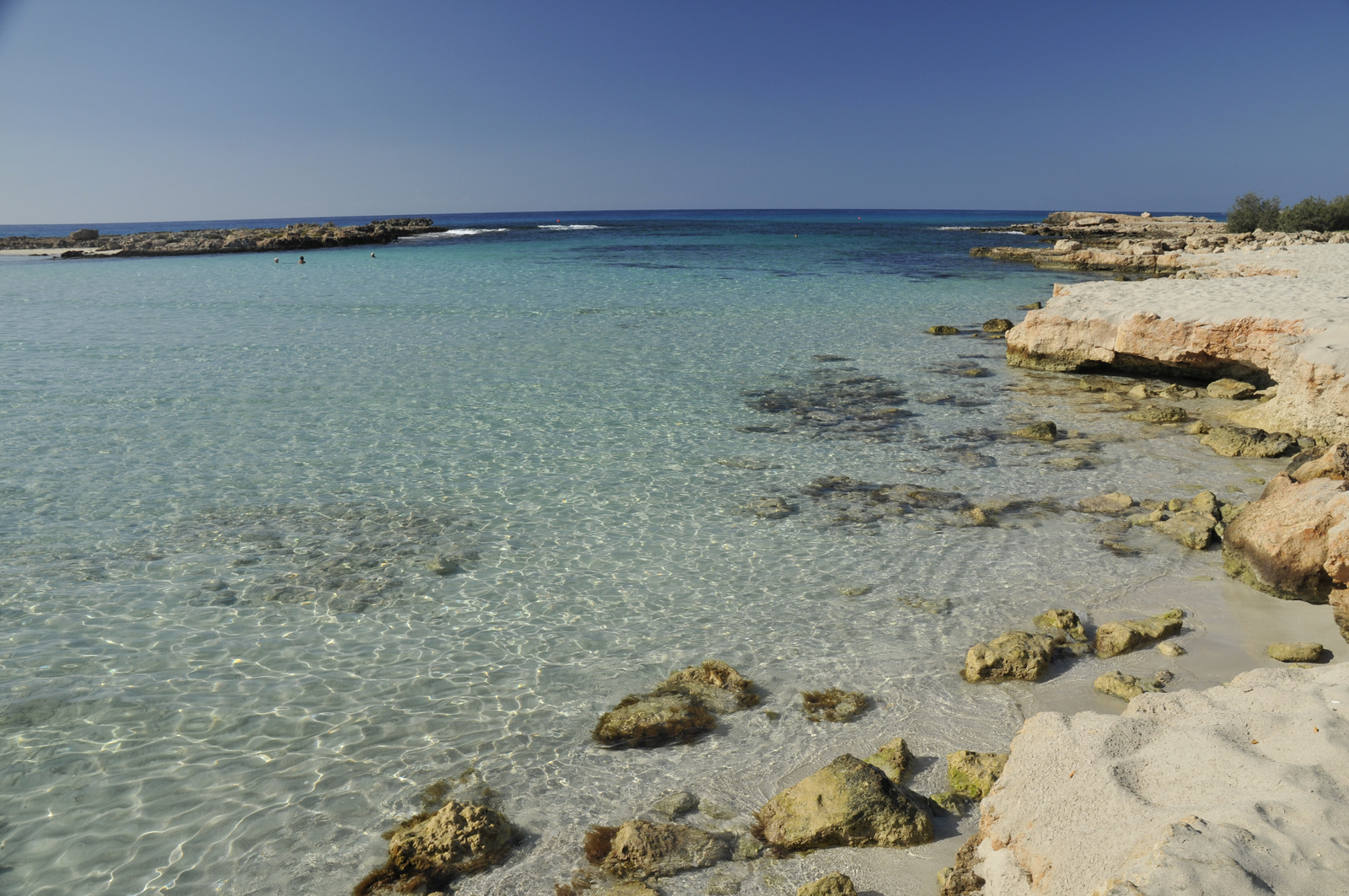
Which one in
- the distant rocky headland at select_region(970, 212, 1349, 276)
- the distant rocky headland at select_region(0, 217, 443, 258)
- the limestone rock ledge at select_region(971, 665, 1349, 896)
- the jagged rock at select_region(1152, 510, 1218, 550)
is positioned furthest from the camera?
the distant rocky headland at select_region(0, 217, 443, 258)

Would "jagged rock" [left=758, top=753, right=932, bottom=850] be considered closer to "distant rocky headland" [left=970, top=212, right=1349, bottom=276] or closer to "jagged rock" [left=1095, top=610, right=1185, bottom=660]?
"jagged rock" [left=1095, top=610, right=1185, bottom=660]

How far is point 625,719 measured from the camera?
429cm

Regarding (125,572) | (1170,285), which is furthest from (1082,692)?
(1170,285)

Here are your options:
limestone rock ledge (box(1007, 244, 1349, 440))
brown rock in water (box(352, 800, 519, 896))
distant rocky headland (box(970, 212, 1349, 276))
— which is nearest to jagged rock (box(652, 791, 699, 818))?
brown rock in water (box(352, 800, 519, 896))

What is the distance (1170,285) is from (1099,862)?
14821 millimetres

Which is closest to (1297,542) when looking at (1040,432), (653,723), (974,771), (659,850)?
(974,771)

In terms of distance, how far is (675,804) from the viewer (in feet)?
12.0

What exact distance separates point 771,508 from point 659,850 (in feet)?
13.6

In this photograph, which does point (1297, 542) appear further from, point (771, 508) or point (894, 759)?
point (771, 508)

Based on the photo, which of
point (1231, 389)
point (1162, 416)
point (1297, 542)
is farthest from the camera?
point (1231, 389)

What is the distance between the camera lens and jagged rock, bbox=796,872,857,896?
3.02 metres

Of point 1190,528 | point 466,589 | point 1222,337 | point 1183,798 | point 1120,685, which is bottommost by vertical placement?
point 1120,685

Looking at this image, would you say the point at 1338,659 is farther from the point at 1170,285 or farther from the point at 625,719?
the point at 1170,285

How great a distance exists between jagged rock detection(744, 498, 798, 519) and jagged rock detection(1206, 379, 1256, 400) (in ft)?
25.7
